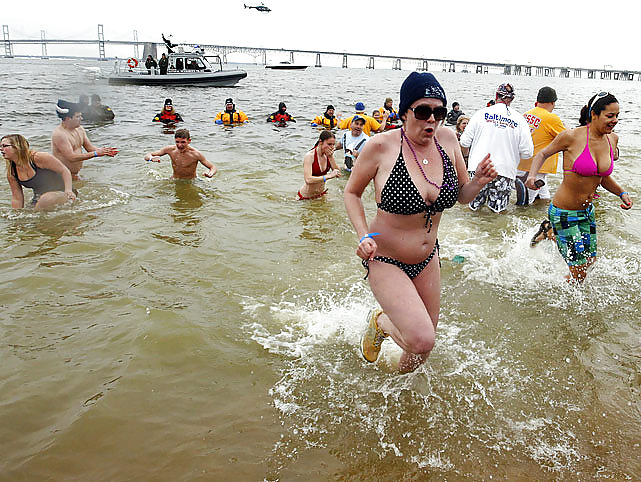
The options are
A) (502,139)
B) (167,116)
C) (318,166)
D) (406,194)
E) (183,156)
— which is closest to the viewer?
(406,194)

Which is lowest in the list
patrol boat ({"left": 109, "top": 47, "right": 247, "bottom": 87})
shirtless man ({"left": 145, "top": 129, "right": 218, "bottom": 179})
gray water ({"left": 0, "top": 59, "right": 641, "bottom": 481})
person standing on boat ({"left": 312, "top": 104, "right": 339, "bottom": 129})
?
gray water ({"left": 0, "top": 59, "right": 641, "bottom": 481})

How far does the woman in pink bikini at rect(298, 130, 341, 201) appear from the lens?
8086 millimetres

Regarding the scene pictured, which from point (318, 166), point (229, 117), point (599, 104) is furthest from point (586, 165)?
point (229, 117)

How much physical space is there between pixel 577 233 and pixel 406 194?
2.62m

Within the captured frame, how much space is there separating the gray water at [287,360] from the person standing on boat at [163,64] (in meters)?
29.4

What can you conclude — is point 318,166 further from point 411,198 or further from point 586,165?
point 411,198

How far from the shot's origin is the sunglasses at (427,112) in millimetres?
2707

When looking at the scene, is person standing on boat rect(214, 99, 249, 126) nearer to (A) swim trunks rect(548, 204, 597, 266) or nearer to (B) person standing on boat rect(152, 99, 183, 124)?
(B) person standing on boat rect(152, 99, 183, 124)

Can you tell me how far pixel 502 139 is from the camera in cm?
724

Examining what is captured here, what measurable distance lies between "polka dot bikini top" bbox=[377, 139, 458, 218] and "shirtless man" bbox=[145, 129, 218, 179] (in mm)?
6245

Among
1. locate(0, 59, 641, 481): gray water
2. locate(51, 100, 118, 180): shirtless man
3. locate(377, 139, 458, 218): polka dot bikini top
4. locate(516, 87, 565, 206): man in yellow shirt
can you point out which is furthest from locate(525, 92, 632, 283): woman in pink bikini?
locate(51, 100, 118, 180): shirtless man

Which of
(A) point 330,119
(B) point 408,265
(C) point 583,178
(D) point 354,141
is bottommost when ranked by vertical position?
(B) point 408,265

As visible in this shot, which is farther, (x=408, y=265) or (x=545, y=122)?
(x=545, y=122)

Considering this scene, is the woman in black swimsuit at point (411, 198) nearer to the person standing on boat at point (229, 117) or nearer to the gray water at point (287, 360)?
the gray water at point (287, 360)
